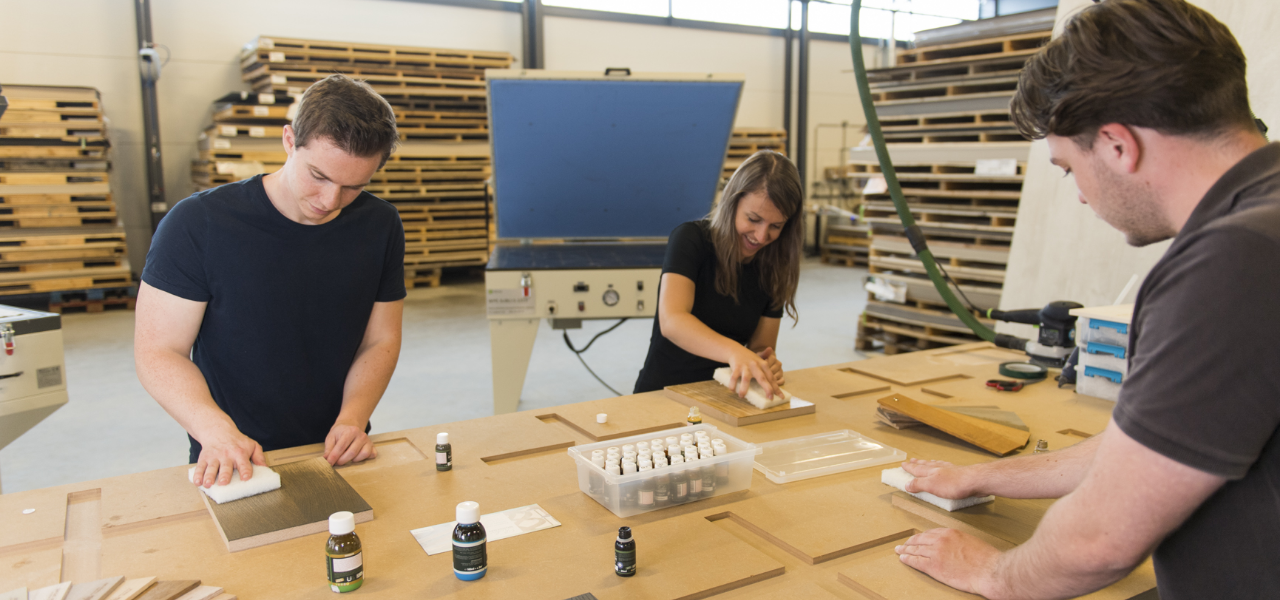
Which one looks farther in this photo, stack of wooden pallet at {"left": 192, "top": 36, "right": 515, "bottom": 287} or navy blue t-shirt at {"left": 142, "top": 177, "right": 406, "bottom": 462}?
stack of wooden pallet at {"left": 192, "top": 36, "right": 515, "bottom": 287}

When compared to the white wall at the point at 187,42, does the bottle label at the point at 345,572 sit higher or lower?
lower

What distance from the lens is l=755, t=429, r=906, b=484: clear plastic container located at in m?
1.59

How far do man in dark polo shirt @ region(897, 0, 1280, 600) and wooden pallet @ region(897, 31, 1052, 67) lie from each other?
12.6 feet

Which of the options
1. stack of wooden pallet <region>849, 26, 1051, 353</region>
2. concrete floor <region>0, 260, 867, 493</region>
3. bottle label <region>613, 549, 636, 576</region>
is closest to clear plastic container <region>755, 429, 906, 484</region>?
bottle label <region>613, 549, 636, 576</region>

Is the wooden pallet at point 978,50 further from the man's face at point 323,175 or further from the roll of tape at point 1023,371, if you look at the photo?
the man's face at point 323,175

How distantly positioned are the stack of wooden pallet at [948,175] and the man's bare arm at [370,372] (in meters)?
3.91

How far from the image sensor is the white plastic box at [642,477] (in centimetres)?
138

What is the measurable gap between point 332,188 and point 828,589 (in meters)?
1.26

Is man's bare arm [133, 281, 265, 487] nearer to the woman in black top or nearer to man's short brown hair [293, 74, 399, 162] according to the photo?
man's short brown hair [293, 74, 399, 162]

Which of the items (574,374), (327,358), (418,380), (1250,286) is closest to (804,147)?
(574,374)

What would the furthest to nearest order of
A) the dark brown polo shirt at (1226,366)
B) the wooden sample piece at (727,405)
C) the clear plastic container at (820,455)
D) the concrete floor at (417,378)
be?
the concrete floor at (417,378) → the wooden sample piece at (727,405) → the clear plastic container at (820,455) → the dark brown polo shirt at (1226,366)

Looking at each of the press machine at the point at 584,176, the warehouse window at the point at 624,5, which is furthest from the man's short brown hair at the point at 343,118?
the warehouse window at the point at 624,5

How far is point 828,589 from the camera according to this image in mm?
1159

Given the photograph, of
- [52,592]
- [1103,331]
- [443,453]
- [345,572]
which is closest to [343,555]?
[345,572]
